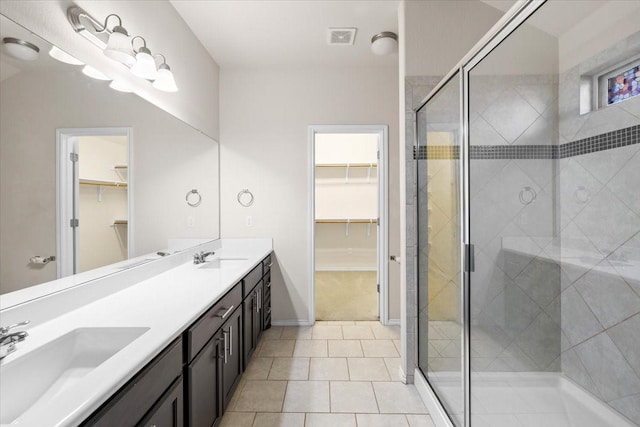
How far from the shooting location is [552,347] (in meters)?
1.27

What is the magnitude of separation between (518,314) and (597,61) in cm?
97

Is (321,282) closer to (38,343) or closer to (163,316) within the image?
(163,316)

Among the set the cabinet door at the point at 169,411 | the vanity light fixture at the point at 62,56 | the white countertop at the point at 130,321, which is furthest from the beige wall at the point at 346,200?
the cabinet door at the point at 169,411

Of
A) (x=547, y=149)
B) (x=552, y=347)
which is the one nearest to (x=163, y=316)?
(x=552, y=347)

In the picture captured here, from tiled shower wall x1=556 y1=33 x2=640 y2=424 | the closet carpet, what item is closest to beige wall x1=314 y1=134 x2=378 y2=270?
the closet carpet

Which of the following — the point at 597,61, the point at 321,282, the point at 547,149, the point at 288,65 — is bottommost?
the point at 321,282

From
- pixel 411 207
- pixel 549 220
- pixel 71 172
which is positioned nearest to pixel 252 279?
pixel 411 207

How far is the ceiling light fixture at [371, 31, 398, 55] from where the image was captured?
2.78 m

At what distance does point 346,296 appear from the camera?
176 inches

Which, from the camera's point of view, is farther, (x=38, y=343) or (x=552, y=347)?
(x=552, y=347)

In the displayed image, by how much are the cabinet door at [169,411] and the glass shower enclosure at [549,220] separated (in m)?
1.28

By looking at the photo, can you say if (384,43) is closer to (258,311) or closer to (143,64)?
(143,64)

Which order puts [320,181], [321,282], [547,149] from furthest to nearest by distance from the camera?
[320,181], [321,282], [547,149]

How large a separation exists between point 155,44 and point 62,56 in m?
0.87
